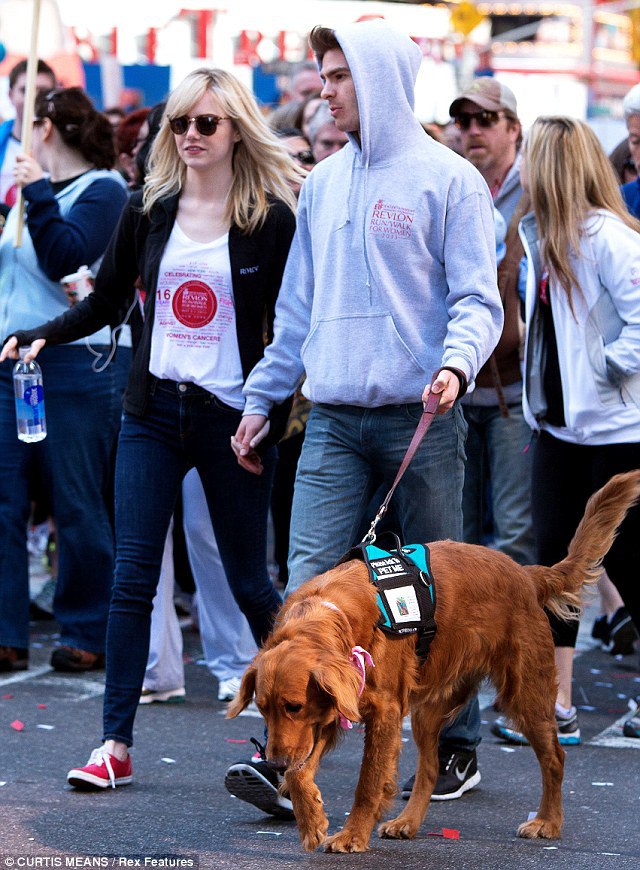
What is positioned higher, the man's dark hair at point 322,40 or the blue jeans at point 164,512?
the man's dark hair at point 322,40

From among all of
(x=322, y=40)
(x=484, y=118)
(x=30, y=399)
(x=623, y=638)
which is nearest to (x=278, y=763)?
(x=322, y=40)

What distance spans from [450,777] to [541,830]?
1.66 feet

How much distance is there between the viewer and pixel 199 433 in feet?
16.0

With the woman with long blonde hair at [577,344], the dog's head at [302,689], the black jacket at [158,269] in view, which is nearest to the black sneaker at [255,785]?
the dog's head at [302,689]

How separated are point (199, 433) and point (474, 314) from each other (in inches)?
46.3

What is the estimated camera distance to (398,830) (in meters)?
4.25

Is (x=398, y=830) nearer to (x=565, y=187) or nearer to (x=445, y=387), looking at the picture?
(x=445, y=387)

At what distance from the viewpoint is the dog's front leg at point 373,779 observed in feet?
12.5

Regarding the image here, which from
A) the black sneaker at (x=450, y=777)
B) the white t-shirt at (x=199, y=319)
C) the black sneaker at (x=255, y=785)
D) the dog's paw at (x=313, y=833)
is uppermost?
the white t-shirt at (x=199, y=319)

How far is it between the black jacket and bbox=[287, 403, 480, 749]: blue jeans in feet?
2.22

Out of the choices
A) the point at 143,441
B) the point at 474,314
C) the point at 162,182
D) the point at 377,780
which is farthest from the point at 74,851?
the point at 162,182

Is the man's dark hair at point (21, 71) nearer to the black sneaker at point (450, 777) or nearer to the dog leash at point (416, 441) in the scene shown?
the dog leash at point (416, 441)

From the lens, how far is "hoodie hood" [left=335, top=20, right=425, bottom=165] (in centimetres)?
430

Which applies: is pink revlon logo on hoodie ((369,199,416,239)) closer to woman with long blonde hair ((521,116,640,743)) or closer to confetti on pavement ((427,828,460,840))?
woman with long blonde hair ((521,116,640,743))
